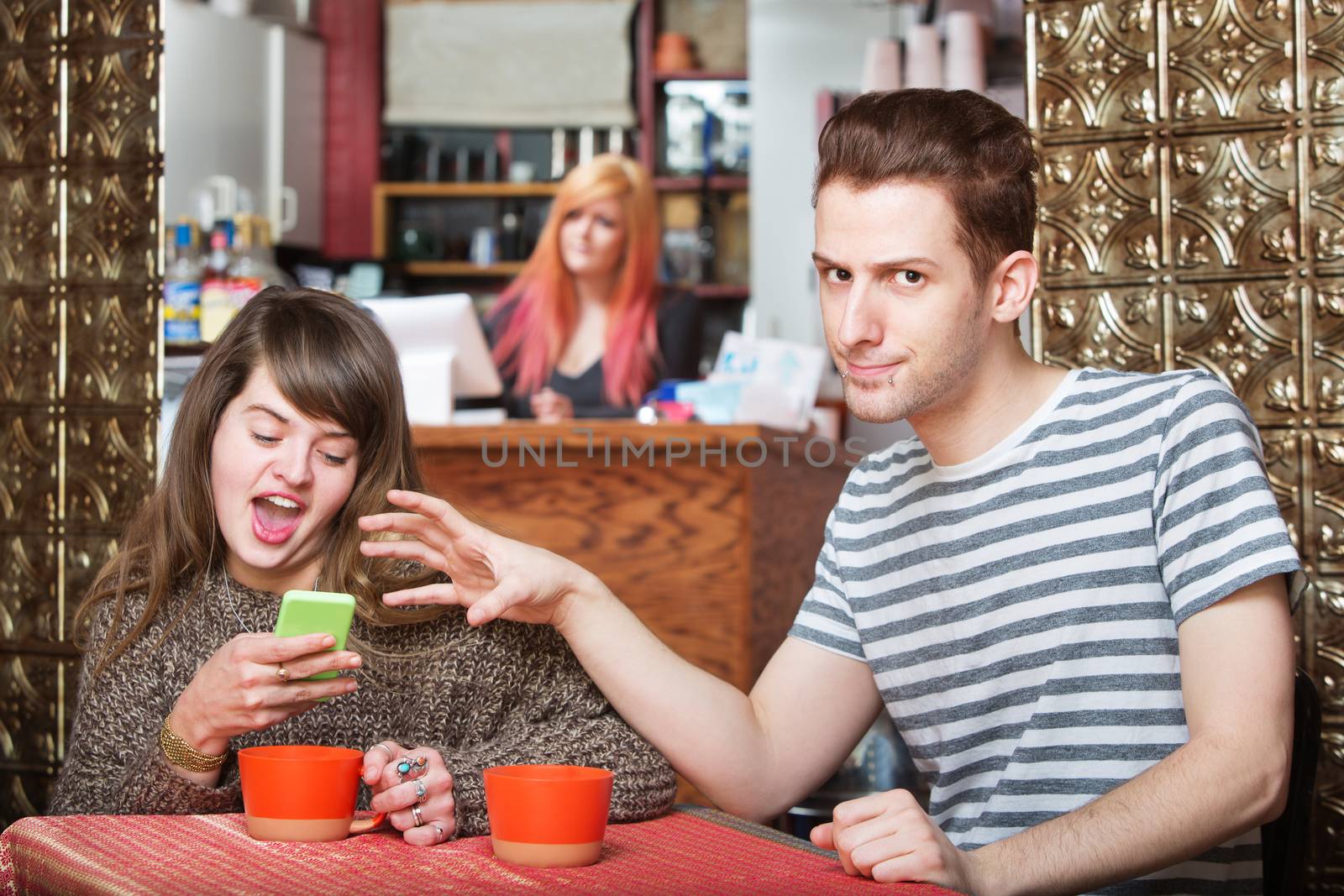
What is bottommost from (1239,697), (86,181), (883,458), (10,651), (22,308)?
(10,651)

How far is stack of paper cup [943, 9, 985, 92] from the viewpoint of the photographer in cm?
429

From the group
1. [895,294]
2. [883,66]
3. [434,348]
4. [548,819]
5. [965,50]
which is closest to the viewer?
[548,819]

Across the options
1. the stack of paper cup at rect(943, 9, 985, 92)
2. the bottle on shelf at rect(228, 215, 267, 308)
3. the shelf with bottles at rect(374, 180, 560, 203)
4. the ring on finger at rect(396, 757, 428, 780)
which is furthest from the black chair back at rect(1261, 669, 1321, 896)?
the shelf with bottles at rect(374, 180, 560, 203)

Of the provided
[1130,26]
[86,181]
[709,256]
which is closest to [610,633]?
[1130,26]

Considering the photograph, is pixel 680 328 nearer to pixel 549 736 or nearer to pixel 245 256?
pixel 245 256

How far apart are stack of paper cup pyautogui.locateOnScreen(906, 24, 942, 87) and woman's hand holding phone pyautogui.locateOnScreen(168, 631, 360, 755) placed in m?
3.73

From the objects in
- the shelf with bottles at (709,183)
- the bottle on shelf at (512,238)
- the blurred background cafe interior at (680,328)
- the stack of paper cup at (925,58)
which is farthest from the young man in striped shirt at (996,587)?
the bottle on shelf at (512,238)

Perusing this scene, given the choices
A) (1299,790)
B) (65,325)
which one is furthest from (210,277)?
(1299,790)

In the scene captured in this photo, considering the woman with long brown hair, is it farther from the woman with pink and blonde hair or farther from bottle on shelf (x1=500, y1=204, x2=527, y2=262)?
bottle on shelf (x1=500, y1=204, x2=527, y2=262)

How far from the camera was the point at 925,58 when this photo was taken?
446 cm

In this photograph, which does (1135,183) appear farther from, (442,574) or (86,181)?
(86,181)

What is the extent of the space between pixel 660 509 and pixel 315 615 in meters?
1.68

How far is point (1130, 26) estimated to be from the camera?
1.93 m

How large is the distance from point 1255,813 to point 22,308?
6.99 ft
